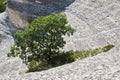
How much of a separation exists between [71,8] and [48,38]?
19806 mm

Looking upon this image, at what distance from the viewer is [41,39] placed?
3388 cm

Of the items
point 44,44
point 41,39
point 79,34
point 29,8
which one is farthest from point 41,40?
point 29,8

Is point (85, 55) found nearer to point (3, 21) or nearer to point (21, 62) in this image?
point (21, 62)

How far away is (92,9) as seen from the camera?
49656 mm

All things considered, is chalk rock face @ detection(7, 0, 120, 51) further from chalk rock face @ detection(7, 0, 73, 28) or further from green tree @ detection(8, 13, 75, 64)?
green tree @ detection(8, 13, 75, 64)

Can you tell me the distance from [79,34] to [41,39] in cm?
1002

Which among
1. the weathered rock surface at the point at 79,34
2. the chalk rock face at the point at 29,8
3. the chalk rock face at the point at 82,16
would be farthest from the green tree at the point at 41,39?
the chalk rock face at the point at 29,8

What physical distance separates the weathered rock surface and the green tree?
7.08 feet

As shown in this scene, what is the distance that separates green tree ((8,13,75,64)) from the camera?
3362 cm

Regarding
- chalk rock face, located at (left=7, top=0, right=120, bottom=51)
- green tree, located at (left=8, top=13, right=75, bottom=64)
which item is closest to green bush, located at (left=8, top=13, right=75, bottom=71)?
green tree, located at (left=8, top=13, right=75, bottom=64)

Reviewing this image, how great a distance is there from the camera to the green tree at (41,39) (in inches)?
1324

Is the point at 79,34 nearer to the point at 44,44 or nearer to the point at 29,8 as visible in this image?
the point at 44,44

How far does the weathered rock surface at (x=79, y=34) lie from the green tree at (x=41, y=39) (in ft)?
7.08

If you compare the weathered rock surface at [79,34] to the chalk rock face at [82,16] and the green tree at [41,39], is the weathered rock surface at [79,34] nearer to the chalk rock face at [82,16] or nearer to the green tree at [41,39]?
the chalk rock face at [82,16]
